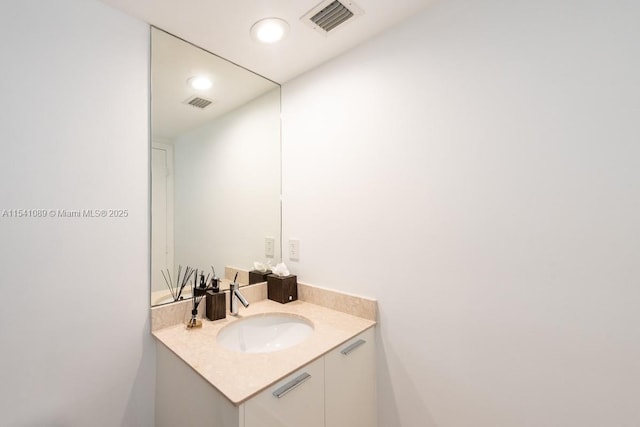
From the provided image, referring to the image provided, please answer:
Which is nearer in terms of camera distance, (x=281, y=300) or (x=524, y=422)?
(x=524, y=422)

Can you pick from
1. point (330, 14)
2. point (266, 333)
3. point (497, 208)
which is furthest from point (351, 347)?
point (330, 14)

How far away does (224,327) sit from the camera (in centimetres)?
130

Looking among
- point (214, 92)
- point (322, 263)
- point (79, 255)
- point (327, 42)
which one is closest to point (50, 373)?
point (79, 255)

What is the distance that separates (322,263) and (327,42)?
3.92ft

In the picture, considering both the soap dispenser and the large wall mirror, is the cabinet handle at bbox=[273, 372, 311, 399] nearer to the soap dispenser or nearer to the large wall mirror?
the soap dispenser

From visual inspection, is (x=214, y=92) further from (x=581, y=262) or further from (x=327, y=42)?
(x=581, y=262)

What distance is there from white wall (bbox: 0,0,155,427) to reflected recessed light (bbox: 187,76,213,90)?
9.7 inches

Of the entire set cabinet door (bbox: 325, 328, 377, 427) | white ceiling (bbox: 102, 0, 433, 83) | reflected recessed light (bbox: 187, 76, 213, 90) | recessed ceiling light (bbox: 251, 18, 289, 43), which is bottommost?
cabinet door (bbox: 325, 328, 377, 427)

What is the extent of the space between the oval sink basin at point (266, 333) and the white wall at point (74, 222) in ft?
1.23

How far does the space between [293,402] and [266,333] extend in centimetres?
56

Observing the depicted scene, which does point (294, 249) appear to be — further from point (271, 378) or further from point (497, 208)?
point (497, 208)

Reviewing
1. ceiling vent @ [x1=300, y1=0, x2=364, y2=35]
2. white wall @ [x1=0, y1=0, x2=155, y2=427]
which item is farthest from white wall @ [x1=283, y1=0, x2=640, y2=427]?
white wall @ [x1=0, y1=0, x2=155, y2=427]

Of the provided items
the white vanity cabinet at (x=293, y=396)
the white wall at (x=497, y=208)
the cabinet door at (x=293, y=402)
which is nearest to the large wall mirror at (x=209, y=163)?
the white vanity cabinet at (x=293, y=396)

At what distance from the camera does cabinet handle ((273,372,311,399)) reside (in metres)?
0.87
